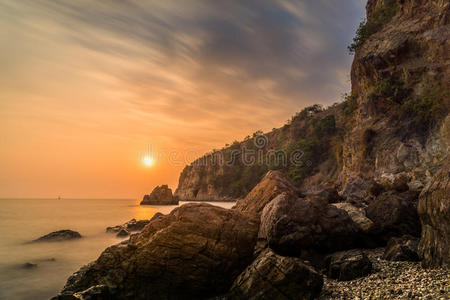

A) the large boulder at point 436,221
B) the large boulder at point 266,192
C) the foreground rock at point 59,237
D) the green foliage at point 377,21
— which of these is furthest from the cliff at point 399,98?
the foreground rock at point 59,237

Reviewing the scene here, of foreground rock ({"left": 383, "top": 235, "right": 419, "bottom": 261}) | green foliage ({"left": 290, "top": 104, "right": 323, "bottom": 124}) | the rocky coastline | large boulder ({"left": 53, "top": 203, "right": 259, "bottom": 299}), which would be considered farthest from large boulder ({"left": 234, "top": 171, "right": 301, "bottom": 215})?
green foliage ({"left": 290, "top": 104, "right": 323, "bottom": 124})

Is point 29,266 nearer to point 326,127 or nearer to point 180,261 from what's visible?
point 180,261

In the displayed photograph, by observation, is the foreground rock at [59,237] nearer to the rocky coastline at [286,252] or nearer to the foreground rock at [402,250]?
the rocky coastline at [286,252]

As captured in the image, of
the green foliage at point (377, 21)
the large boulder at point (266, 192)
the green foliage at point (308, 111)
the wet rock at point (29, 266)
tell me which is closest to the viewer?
the large boulder at point (266, 192)

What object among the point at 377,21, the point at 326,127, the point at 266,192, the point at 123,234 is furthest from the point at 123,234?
the point at 326,127

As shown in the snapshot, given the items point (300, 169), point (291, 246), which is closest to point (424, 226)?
point (291, 246)

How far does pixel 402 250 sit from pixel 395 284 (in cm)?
195

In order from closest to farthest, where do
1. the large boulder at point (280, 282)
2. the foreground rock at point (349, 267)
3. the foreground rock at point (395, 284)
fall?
the foreground rock at point (395, 284) → the large boulder at point (280, 282) → the foreground rock at point (349, 267)

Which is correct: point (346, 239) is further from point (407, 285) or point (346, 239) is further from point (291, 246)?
point (407, 285)

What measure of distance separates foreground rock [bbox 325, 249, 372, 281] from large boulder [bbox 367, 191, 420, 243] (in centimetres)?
264

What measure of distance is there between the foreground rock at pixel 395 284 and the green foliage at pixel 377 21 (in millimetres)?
37134

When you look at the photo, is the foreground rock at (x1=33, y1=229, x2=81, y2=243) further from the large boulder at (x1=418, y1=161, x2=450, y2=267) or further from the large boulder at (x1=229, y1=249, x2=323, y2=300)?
the large boulder at (x1=418, y1=161, x2=450, y2=267)

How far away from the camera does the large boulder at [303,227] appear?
30.7 ft

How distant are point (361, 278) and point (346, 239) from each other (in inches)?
101
